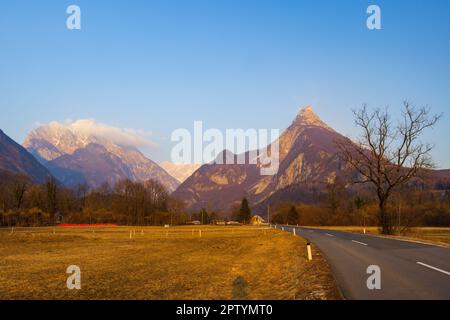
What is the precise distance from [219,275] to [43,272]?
9.40 metres

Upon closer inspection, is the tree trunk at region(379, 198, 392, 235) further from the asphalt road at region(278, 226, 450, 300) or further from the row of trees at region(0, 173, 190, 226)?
the row of trees at region(0, 173, 190, 226)

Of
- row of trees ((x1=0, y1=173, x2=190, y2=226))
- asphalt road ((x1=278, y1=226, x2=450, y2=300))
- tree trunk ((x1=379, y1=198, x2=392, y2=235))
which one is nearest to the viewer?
asphalt road ((x1=278, y1=226, x2=450, y2=300))

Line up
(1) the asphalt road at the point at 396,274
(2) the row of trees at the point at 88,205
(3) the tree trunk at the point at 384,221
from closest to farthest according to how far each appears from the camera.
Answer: (1) the asphalt road at the point at 396,274
(3) the tree trunk at the point at 384,221
(2) the row of trees at the point at 88,205

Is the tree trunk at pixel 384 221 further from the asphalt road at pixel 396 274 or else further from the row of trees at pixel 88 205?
the row of trees at pixel 88 205

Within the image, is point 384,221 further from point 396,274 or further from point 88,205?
point 88,205

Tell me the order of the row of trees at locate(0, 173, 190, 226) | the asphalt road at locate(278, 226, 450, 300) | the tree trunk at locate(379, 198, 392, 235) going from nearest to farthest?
the asphalt road at locate(278, 226, 450, 300) → the tree trunk at locate(379, 198, 392, 235) → the row of trees at locate(0, 173, 190, 226)

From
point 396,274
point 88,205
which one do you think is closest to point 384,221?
point 396,274

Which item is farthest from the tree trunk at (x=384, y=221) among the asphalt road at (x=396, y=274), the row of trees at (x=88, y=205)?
the row of trees at (x=88, y=205)

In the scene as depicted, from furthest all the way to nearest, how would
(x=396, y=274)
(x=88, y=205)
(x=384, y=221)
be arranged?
(x=88, y=205) → (x=384, y=221) → (x=396, y=274)

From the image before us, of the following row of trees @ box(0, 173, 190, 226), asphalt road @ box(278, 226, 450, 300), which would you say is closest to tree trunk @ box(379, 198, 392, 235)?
asphalt road @ box(278, 226, 450, 300)

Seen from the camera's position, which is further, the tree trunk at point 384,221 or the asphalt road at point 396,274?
the tree trunk at point 384,221

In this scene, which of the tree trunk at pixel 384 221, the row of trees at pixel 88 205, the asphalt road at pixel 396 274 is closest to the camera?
the asphalt road at pixel 396 274
